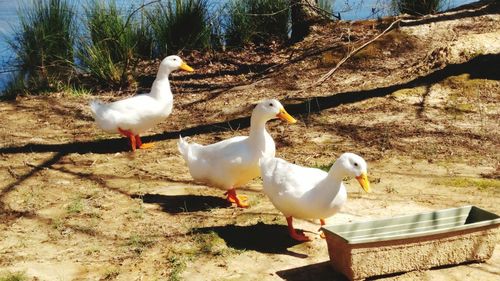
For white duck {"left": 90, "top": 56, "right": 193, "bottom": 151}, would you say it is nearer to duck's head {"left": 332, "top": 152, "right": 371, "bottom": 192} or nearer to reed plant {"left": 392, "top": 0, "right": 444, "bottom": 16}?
duck's head {"left": 332, "top": 152, "right": 371, "bottom": 192}

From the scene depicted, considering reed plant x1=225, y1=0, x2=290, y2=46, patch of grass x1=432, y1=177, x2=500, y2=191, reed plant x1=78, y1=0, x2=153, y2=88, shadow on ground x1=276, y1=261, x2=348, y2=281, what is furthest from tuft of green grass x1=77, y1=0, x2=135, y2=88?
shadow on ground x1=276, y1=261, x2=348, y2=281

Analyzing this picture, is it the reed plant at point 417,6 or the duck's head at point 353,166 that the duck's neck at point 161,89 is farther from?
the reed plant at point 417,6

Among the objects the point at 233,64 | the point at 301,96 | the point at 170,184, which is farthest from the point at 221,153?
the point at 233,64

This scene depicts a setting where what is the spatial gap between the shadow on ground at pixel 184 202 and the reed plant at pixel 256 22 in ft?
17.2

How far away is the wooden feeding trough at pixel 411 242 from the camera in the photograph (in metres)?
3.12

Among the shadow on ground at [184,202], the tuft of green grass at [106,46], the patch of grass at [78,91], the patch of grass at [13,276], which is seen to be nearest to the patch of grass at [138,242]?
the shadow on ground at [184,202]

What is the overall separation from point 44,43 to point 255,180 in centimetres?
465

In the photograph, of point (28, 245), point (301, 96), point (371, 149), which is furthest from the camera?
point (301, 96)

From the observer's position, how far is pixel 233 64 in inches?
346

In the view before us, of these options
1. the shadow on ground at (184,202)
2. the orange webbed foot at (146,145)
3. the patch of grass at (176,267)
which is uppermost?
the orange webbed foot at (146,145)

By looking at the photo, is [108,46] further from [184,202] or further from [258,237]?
[258,237]

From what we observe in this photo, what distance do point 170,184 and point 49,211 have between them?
92cm

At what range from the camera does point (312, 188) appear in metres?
3.56

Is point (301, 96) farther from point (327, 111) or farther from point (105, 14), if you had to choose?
point (105, 14)
